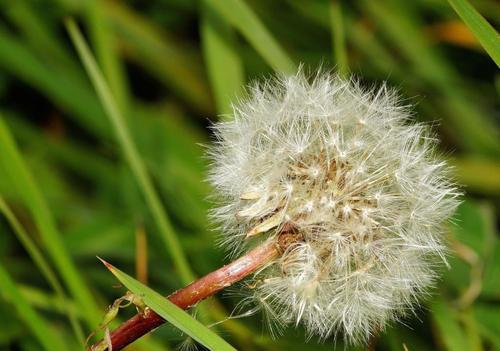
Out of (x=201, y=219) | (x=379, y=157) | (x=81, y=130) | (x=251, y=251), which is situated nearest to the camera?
(x=251, y=251)

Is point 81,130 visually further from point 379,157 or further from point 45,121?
point 379,157

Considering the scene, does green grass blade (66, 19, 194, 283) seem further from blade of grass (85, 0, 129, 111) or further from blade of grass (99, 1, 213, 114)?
blade of grass (99, 1, 213, 114)

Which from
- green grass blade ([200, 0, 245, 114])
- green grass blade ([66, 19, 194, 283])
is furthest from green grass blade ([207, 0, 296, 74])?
green grass blade ([66, 19, 194, 283])

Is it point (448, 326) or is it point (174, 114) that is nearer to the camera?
point (448, 326)

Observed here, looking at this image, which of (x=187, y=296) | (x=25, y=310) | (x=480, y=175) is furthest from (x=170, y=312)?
(x=480, y=175)

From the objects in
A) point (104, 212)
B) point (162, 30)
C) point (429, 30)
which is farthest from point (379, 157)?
point (162, 30)

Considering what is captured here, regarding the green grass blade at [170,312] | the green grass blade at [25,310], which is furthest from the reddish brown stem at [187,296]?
the green grass blade at [25,310]

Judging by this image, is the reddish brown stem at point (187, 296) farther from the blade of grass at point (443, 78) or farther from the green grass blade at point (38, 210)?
the blade of grass at point (443, 78)

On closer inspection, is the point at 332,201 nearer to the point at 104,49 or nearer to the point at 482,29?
the point at 482,29
